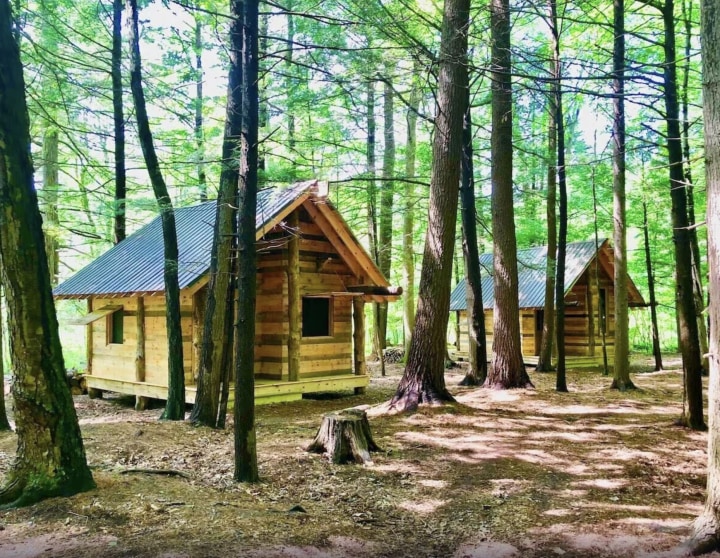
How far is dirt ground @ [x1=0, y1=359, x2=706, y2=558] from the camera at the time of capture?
4691 millimetres

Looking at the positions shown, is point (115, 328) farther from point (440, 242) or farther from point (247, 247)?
point (247, 247)

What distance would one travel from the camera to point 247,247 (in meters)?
6.24

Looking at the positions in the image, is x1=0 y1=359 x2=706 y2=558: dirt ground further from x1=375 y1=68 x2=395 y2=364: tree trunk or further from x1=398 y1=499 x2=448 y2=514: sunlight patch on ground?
x1=375 y1=68 x2=395 y2=364: tree trunk

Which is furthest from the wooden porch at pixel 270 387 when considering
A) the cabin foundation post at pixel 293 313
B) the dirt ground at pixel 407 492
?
the dirt ground at pixel 407 492

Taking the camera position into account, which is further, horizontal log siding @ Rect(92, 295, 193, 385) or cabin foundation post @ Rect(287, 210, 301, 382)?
cabin foundation post @ Rect(287, 210, 301, 382)

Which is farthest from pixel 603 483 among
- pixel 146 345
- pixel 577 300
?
pixel 577 300

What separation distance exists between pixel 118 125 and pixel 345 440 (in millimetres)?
12688

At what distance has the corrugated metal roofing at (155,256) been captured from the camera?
41.1 ft

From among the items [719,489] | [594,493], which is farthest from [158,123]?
[719,489]

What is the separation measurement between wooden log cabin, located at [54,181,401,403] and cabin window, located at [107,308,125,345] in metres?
0.03

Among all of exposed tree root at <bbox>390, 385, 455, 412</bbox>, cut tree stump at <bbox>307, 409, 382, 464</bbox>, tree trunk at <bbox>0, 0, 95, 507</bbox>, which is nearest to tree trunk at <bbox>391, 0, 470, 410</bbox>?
exposed tree root at <bbox>390, 385, 455, 412</bbox>

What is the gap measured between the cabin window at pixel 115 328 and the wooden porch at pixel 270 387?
1.02m

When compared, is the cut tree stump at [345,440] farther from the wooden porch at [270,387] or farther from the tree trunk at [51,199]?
the tree trunk at [51,199]

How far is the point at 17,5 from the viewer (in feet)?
25.8
